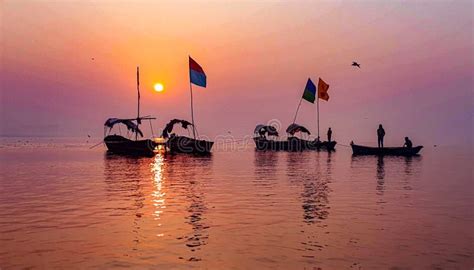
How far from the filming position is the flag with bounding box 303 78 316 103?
54906 mm

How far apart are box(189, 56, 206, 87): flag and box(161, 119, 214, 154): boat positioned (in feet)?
24.9

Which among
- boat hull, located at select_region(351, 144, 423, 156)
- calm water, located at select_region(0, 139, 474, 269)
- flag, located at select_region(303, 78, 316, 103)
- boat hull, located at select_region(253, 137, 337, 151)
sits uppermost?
→ flag, located at select_region(303, 78, 316, 103)

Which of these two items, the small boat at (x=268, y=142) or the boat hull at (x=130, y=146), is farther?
the small boat at (x=268, y=142)

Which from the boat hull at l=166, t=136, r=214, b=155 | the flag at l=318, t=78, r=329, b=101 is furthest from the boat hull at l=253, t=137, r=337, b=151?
the boat hull at l=166, t=136, r=214, b=155

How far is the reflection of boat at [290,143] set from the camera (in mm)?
61750

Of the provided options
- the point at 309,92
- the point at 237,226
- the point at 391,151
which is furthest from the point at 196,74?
the point at 237,226

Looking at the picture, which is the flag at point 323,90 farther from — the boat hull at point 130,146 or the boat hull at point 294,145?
the boat hull at point 130,146

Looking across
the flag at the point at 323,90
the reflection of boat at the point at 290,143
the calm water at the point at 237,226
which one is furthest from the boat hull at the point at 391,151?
the calm water at the point at 237,226

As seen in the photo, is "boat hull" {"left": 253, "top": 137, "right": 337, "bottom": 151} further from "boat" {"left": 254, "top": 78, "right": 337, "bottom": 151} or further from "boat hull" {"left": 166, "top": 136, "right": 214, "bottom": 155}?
"boat hull" {"left": 166, "top": 136, "right": 214, "bottom": 155}

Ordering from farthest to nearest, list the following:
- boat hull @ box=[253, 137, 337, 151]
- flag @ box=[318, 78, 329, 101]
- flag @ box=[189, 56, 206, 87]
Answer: boat hull @ box=[253, 137, 337, 151] → flag @ box=[318, 78, 329, 101] → flag @ box=[189, 56, 206, 87]

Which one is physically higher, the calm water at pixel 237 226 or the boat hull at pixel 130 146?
the boat hull at pixel 130 146

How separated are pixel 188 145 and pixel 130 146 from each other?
21.3 ft

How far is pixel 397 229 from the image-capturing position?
10609 millimetres

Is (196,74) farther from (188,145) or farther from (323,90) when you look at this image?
(323,90)
